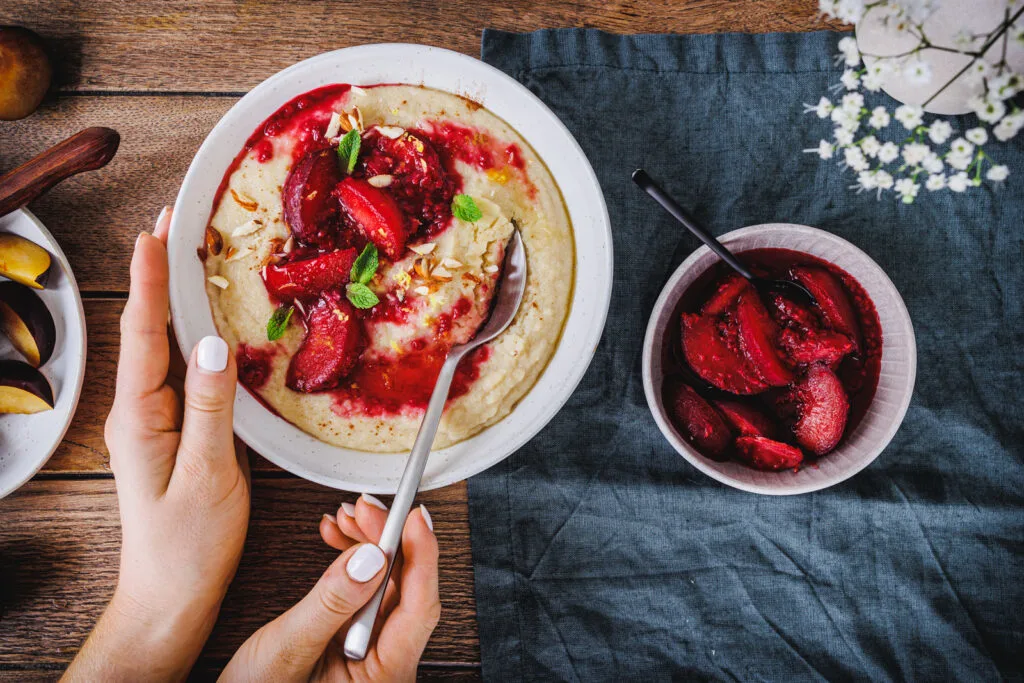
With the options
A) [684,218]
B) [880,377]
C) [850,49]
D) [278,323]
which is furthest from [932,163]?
[278,323]

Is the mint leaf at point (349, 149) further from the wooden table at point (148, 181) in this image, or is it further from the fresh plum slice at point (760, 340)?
the fresh plum slice at point (760, 340)

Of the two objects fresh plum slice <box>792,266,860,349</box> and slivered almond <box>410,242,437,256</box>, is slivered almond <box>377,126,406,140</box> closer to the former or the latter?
slivered almond <box>410,242,437,256</box>

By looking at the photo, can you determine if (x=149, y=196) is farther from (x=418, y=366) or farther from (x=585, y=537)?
(x=585, y=537)

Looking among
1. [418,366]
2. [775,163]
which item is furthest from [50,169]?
[775,163]

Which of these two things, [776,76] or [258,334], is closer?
[258,334]

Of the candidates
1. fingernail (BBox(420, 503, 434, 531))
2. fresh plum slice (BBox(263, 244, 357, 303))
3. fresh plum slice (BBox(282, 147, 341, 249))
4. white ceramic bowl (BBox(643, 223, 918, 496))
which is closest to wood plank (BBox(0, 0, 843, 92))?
fresh plum slice (BBox(282, 147, 341, 249))

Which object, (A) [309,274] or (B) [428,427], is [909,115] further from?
(A) [309,274]
